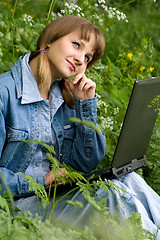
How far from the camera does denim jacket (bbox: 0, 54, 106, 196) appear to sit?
1926 mm

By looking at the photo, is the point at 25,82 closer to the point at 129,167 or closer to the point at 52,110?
the point at 52,110

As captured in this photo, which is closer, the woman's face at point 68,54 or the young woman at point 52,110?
the young woman at point 52,110

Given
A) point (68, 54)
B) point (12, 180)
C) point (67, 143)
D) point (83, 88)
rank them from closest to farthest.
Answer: point (12, 180) < point (68, 54) < point (83, 88) < point (67, 143)

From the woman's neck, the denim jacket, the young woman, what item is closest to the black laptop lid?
the young woman

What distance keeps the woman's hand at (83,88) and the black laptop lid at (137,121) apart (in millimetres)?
346

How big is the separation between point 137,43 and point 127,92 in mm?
1876

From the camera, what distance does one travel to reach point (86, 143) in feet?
7.32

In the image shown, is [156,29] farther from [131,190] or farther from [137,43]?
[131,190]

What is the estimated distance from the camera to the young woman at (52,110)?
6.27ft

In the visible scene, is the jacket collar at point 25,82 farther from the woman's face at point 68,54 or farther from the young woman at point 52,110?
the woman's face at point 68,54

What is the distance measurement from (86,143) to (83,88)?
32cm

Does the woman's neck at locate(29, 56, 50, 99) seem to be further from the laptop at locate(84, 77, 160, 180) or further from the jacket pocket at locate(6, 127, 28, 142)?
the laptop at locate(84, 77, 160, 180)

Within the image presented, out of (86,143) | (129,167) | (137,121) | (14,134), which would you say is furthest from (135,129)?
(14,134)

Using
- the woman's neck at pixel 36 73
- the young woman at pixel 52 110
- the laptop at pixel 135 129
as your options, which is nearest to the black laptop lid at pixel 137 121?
the laptop at pixel 135 129
